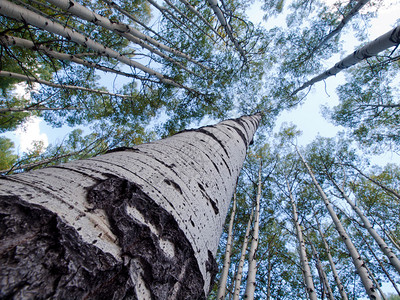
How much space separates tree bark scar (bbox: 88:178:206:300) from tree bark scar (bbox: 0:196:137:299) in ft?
0.23

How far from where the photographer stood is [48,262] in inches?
15.2

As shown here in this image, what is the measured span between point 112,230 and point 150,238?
0.11m

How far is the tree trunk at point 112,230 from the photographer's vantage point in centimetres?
39

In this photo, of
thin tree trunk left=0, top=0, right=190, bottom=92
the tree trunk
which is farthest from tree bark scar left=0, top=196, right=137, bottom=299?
thin tree trunk left=0, top=0, right=190, bottom=92

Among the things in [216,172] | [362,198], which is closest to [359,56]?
[216,172]

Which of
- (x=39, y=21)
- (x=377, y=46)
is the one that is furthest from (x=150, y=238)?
(x=377, y=46)

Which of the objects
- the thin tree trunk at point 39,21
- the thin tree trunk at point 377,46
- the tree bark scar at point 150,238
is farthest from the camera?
the thin tree trunk at point 377,46

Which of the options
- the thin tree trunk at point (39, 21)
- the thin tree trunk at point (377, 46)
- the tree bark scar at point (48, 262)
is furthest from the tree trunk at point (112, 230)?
the thin tree trunk at point (377, 46)

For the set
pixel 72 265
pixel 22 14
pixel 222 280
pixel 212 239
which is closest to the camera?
pixel 72 265

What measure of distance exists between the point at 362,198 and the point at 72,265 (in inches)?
388

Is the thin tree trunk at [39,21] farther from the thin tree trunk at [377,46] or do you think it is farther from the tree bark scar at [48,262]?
the thin tree trunk at [377,46]

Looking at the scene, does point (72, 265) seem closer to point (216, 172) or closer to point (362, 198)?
point (216, 172)

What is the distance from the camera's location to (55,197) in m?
0.52

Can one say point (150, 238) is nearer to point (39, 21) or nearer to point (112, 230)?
point (112, 230)
